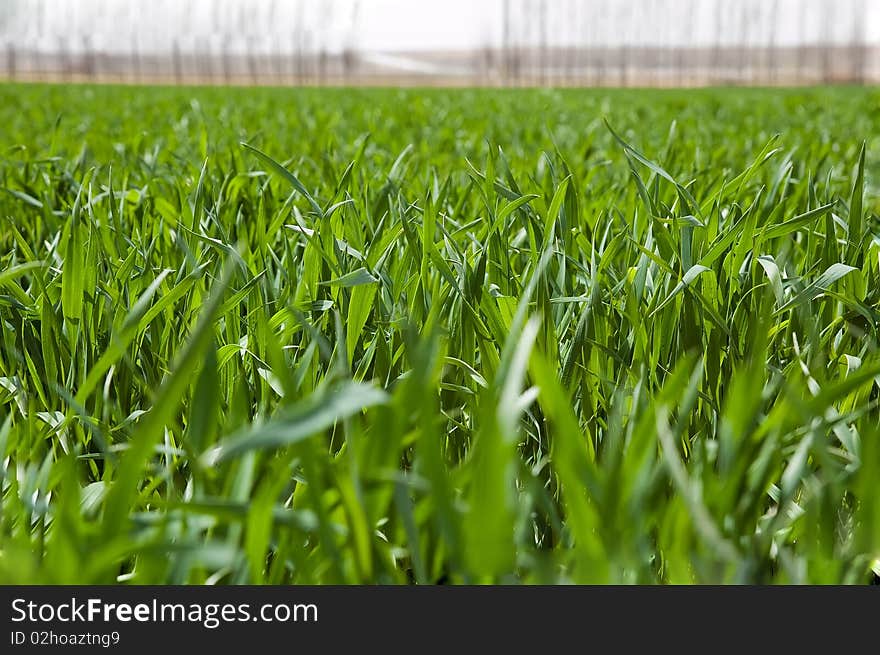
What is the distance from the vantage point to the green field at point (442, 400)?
465mm

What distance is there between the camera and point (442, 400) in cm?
92

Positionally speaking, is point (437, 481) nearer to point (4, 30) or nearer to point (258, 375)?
point (258, 375)

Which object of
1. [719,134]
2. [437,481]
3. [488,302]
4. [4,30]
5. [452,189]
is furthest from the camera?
[4,30]

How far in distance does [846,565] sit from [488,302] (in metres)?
0.43

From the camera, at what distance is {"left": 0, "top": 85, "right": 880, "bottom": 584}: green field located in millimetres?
465

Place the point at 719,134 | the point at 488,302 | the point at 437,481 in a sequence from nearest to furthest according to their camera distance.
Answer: the point at 437,481 < the point at 488,302 < the point at 719,134
